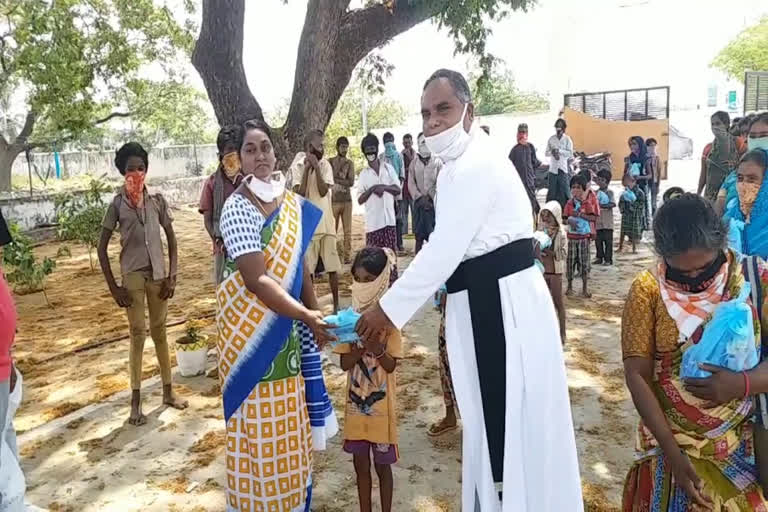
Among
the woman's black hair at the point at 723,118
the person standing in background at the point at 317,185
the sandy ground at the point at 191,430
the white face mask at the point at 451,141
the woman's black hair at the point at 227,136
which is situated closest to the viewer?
the white face mask at the point at 451,141

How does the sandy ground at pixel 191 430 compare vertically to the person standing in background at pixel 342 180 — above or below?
below

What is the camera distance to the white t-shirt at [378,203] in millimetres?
8008

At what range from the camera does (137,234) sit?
441cm

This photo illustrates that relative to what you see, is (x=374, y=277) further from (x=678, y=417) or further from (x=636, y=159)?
(x=636, y=159)

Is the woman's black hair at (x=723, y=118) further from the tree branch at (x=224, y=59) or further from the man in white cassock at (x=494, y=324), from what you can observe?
the man in white cassock at (x=494, y=324)

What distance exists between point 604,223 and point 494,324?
7.04m

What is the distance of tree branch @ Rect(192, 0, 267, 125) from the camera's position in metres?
7.34

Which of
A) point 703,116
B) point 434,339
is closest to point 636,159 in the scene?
point 434,339

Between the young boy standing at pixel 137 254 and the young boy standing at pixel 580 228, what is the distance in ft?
15.6

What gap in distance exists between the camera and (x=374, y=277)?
311 cm

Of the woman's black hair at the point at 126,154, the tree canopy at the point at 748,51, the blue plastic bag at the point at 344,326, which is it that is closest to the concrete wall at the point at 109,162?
the woman's black hair at the point at 126,154

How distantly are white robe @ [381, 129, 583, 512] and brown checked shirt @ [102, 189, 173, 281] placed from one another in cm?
259

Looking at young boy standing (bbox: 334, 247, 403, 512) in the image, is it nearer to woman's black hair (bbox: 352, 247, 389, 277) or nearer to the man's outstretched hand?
woman's black hair (bbox: 352, 247, 389, 277)

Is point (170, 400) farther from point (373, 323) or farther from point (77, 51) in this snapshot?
point (77, 51)
